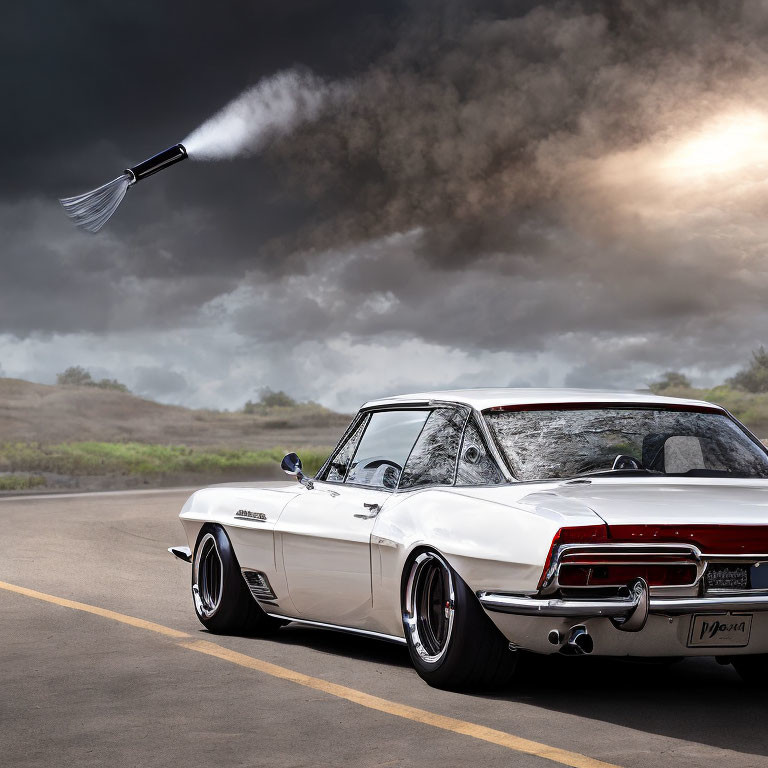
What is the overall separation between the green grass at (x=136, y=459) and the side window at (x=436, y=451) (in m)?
32.9

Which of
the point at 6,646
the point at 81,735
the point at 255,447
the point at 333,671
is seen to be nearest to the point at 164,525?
the point at 6,646

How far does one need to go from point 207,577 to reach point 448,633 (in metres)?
2.77

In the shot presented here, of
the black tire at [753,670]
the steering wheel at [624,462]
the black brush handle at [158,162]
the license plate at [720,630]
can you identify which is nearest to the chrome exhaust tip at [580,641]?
the license plate at [720,630]

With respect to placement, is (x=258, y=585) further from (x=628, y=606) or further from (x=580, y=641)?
(x=628, y=606)

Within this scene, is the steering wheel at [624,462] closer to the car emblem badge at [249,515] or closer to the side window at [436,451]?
the side window at [436,451]

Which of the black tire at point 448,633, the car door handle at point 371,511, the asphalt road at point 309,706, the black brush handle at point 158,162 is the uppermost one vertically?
the black brush handle at point 158,162

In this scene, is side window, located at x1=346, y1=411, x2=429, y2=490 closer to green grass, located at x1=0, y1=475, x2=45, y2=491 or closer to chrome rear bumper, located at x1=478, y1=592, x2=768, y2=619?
chrome rear bumper, located at x1=478, y1=592, x2=768, y2=619

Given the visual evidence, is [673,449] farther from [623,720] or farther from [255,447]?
[255,447]

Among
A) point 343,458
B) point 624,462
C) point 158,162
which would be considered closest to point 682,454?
point 624,462

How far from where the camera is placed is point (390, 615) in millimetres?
6422

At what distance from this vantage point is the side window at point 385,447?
691cm

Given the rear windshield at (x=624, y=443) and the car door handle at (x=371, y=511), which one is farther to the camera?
the car door handle at (x=371, y=511)

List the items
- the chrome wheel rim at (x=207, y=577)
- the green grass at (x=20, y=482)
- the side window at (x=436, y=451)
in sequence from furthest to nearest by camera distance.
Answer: the green grass at (x=20, y=482) < the chrome wheel rim at (x=207, y=577) < the side window at (x=436, y=451)

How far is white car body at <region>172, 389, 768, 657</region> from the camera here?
5320 millimetres
